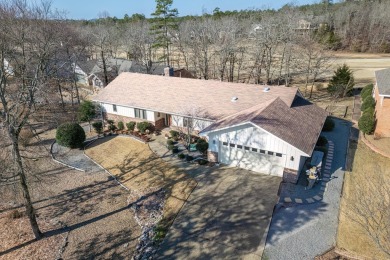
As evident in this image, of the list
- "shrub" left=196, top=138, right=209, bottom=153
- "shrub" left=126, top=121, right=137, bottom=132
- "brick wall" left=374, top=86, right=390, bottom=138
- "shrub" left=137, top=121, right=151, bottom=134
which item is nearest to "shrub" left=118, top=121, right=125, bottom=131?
"shrub" left=126, top=121, right=137, bottom=132

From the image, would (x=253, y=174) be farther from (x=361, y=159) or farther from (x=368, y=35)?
(x=368, y=35)

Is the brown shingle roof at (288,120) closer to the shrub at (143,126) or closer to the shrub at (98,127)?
the shrub at (143,126)

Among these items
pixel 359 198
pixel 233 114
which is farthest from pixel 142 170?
pixel 359 198

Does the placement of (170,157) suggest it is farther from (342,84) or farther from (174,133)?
(342,84)

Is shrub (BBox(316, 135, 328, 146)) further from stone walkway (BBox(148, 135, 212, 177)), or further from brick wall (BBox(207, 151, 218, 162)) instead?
stone walkway (BBox(148, 135, 212, 177))

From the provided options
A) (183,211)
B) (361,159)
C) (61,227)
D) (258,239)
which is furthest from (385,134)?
(61,227)
